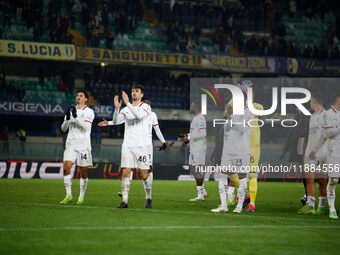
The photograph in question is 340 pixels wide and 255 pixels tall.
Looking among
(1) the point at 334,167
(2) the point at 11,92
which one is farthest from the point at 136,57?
(1) the point at 334,167

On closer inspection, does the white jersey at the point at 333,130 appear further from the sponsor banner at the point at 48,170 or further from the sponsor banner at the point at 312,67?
the sponsor banner at the point at 312,67

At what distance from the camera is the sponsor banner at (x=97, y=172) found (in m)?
23.9

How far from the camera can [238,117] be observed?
11312 mm

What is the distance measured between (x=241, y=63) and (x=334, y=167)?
27.8m

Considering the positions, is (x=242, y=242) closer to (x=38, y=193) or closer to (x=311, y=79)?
(x=38, y=193)

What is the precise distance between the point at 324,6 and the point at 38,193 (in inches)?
1304

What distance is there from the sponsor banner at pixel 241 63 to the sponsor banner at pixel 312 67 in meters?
1.07

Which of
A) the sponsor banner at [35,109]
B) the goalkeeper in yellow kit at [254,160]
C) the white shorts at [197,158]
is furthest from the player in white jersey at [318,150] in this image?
the sponsor banner at [35,109]

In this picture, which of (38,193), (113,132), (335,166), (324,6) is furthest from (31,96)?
(335,166)

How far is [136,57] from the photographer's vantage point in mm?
36156

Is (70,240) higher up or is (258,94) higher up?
(258,94)

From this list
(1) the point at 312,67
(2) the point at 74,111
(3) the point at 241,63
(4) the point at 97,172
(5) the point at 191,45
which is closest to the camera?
(2) the point at 74,111

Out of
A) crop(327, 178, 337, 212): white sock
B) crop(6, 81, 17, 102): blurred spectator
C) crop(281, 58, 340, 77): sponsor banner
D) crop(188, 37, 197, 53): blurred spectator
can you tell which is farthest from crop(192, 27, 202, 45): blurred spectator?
crop(327, 178, 337, 212): white sock

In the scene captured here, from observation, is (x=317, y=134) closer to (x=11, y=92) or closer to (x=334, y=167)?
(x=334, y=167)
